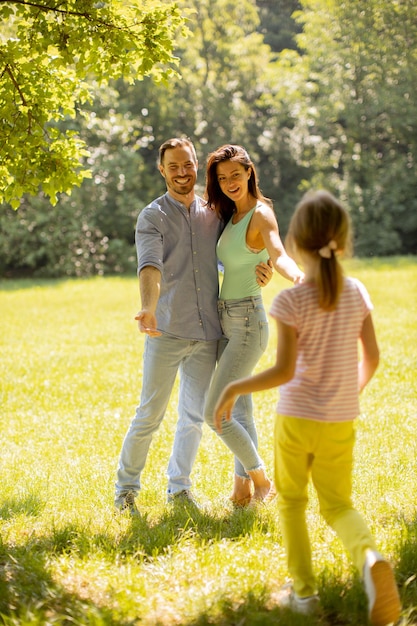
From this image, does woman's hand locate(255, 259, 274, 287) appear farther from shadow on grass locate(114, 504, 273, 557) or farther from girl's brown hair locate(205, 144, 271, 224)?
shadow on grass locate(114, 504, 273, 557)

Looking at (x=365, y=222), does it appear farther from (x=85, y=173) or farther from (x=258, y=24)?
(x=85, y=173)

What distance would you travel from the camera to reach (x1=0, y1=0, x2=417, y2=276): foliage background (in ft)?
69.9

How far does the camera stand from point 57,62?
4.12m

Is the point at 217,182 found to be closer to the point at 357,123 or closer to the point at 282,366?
the point at 282,366

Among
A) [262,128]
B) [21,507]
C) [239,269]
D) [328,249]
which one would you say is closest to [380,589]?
[328,249]

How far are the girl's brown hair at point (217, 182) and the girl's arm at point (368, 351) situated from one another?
1389 mm

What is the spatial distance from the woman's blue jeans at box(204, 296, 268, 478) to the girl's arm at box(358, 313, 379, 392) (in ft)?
3.53

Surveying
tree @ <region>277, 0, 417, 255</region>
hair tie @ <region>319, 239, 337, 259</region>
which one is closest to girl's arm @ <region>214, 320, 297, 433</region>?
hair tie @ <region>319, 239, 337, 259</region>

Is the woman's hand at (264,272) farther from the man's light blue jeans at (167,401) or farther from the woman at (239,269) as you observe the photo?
the man's light blue jeans at (167,401)

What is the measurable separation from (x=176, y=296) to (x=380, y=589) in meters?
2.08

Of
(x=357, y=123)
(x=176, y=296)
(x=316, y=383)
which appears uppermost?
(x=357, y=123)

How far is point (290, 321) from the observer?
108 inches

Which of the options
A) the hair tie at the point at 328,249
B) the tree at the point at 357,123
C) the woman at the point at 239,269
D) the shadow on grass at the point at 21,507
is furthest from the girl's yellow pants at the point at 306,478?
the tree at the point at 357,123

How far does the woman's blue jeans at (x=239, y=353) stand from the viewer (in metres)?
3.99
